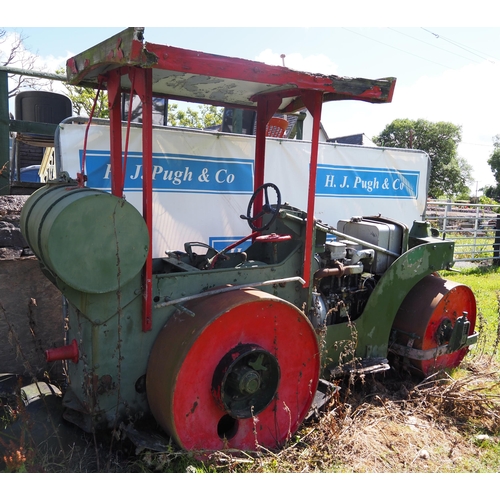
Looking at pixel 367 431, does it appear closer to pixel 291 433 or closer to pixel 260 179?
pixel 291 433

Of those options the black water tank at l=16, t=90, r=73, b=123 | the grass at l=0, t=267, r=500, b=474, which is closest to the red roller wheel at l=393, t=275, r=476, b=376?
the grass at l=0, t=267, r=500, b=474

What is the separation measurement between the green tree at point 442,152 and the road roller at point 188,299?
113 feet

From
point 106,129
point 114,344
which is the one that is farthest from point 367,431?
point 106,129

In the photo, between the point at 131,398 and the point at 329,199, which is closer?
the point at 131,398

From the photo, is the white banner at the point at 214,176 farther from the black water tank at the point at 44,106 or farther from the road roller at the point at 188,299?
the black water tank at the point at 44,106

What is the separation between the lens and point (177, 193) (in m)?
5.18

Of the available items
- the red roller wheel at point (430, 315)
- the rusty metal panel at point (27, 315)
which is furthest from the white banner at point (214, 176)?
the red roller wheel at point (430, 315)

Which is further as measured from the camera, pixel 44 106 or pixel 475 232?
pixel 475 232

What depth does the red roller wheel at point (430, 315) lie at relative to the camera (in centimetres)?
405

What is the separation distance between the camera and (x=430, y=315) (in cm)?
401

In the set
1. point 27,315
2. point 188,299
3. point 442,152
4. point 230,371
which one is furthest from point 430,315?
point 442,152

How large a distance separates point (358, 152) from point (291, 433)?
4.47 m

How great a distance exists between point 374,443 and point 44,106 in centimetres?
656

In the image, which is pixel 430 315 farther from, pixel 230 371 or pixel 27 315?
pixel 27 315
